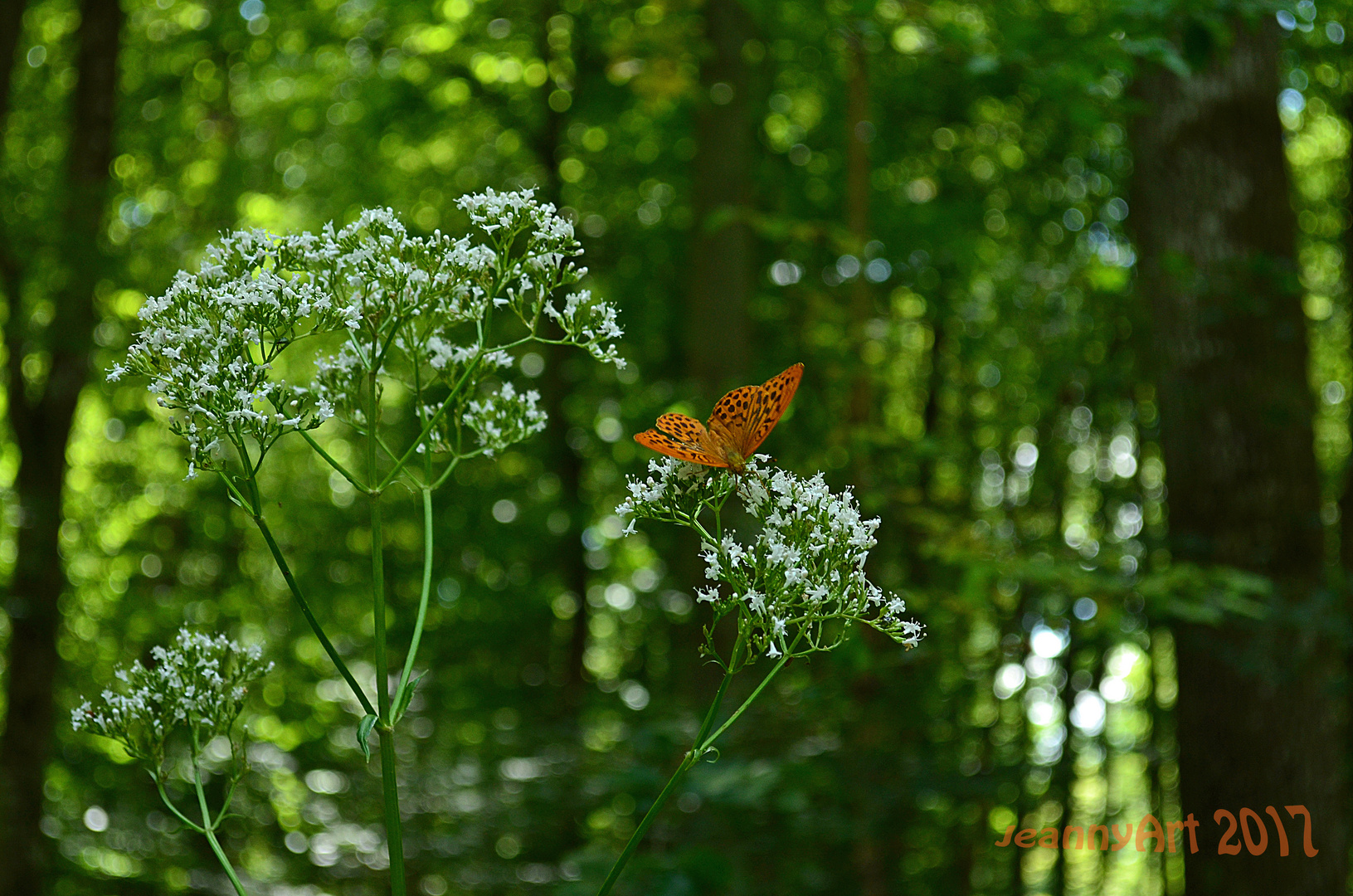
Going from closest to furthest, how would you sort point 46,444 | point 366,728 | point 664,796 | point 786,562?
point 664,796 < point 366,728 < point 786,562 < point 46,444

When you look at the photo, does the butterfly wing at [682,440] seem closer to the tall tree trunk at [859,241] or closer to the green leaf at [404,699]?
the green leaf at [404,699]

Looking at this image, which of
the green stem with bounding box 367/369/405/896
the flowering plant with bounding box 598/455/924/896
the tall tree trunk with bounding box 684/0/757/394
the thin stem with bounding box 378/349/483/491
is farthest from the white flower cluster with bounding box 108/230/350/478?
the tall tree trunk with bounding box 684/0/757/394

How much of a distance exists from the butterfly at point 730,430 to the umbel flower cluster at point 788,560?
0.04 meters

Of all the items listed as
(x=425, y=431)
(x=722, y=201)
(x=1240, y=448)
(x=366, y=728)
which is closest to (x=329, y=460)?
(x=425, y=431)

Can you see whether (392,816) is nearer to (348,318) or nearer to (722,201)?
(348,318)

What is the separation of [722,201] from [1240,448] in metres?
3.03

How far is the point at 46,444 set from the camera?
551cm

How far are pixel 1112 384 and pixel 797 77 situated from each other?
5.76m

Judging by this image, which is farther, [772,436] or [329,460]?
[772,436]

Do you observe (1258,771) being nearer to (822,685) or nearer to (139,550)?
(822,685)

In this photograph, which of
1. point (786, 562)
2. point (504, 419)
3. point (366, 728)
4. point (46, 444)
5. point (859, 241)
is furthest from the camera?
point (46, 444)

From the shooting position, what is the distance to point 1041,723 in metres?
8.14

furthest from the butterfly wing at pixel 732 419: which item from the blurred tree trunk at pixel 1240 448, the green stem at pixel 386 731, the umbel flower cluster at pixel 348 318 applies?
the blurred tree trunk at pixel 1240 448

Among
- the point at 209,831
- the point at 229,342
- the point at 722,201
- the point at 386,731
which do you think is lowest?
the point at 209,831
